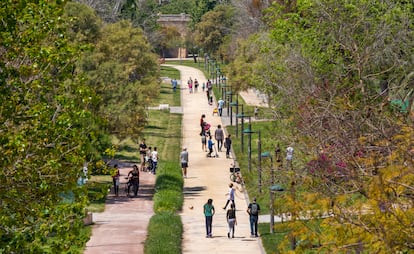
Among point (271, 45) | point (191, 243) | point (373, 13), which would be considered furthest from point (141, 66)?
point (191, 243)

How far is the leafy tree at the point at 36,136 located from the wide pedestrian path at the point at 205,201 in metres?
→ 13.5

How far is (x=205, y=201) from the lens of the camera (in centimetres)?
4534

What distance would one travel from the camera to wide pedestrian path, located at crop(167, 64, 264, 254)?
118 ft

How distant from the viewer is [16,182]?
21281 millimetres

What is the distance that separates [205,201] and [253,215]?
30.1 ft

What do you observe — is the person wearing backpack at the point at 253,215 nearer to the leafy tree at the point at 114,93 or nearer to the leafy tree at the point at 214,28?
the leafy tree at the point at 114,93

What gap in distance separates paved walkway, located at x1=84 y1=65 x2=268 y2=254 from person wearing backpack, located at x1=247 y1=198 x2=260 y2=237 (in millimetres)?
241

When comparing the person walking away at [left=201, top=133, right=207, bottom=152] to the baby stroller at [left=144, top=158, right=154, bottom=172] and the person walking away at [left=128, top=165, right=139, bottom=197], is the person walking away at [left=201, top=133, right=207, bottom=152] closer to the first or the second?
the baby stroller at [left=144, top=158, right=154, bottom=172]

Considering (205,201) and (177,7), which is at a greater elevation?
(177,7)

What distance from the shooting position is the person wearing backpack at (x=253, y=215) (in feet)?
119

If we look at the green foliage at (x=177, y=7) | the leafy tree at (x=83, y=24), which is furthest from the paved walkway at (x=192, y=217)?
the green foliage at (x=177, y=7)

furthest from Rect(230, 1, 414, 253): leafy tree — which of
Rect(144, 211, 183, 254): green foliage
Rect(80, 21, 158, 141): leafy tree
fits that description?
Rect(80, 21, 158, 141): leafy tree

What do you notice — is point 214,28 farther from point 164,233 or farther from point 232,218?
point 232,218

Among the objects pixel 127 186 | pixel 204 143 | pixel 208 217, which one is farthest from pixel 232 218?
pixel 204 143
